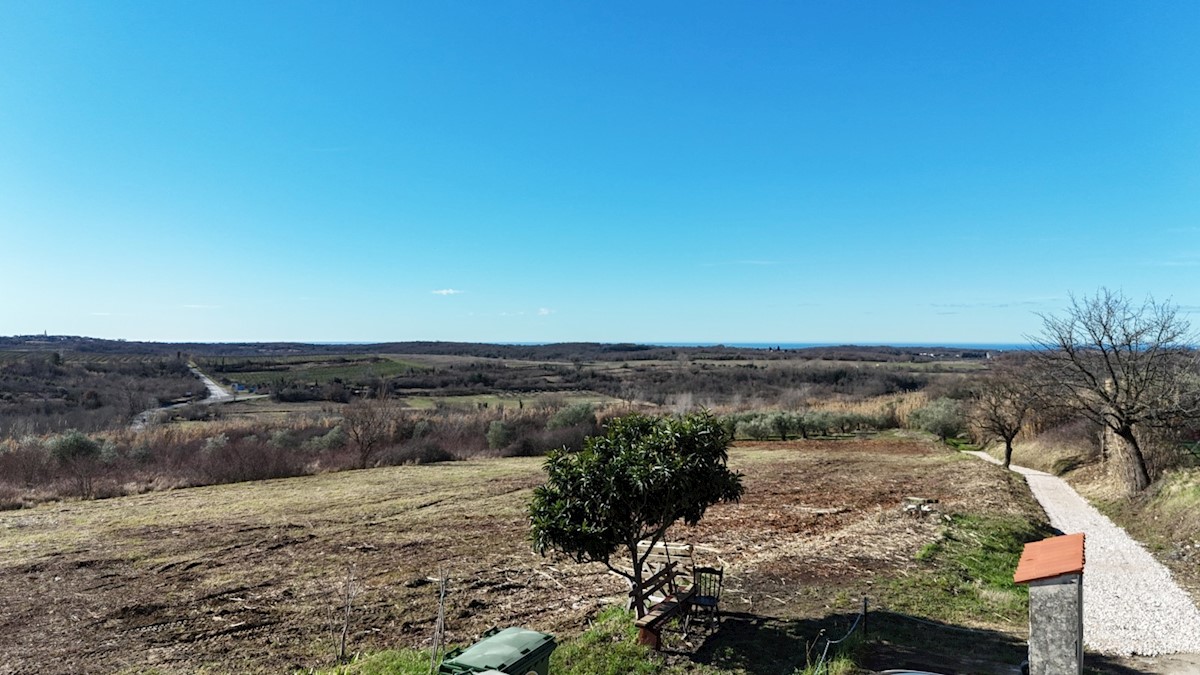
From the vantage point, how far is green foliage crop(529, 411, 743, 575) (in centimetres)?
699

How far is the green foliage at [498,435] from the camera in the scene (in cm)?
4169

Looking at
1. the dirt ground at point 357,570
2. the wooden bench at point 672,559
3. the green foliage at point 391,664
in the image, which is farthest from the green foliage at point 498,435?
the green foliage at point 391,664

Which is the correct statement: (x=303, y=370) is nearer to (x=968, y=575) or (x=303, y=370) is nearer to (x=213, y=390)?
(x=213, y=390)

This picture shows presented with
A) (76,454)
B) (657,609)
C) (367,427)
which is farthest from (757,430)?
(76,454)

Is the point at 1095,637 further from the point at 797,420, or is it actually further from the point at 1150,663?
the point at 797,420

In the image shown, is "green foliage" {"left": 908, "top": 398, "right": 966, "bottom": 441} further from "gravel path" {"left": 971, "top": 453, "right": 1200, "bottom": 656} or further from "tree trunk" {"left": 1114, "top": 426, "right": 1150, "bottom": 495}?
"gravel path" {"left": 971, "top": 453, "right": 1200, "bottom": 656}

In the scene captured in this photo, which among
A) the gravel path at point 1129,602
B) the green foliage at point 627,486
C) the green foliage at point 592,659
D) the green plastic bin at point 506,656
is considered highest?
the green foliage at point 627,486

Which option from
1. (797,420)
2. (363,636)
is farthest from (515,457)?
(363,636)

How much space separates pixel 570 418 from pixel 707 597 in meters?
38.3

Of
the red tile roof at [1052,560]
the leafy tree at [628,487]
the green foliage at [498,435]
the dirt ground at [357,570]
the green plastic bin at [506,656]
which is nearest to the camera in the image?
the red tile roof at [1052,560]

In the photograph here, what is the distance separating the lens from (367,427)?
121 feet

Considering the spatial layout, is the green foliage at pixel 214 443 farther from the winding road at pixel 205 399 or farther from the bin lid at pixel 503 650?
the bin lid at pixel 503 650

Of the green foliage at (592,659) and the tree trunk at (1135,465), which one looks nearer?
the green foliage at (592,659)

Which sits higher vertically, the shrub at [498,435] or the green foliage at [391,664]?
the green foliage at [391,664]
